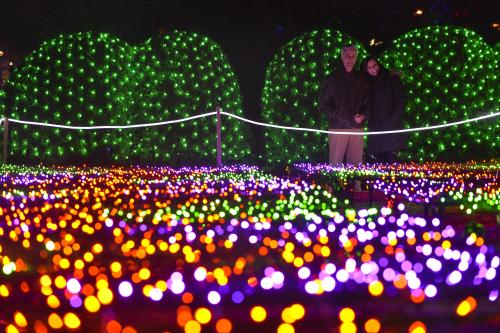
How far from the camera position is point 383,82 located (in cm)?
947

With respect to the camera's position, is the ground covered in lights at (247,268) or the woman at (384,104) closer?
the ground covered in lights at (247,268)

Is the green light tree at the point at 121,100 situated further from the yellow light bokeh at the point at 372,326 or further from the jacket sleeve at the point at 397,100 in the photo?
the yellow light bokeh at the point at 372,326

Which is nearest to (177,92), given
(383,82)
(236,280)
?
(383,82)

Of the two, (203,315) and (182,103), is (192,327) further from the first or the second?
(182,103)

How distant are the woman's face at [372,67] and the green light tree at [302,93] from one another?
12.0ft

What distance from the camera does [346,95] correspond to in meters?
→ 9.12

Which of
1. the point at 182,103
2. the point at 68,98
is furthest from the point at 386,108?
the point at 68,98

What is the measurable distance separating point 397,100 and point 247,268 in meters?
7.06

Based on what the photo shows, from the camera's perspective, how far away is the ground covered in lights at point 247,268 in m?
2.11

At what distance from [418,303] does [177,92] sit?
36.7 feet

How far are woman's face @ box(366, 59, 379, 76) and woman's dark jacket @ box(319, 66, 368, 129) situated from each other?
138 millimetres


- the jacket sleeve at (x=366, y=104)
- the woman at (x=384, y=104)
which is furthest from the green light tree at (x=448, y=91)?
the jacket sleeve at (x=366, y=104)

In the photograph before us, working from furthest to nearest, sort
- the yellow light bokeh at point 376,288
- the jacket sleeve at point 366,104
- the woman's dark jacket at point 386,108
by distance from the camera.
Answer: the woman's dark jacket at point 386,108 → the jacket sleeve at point 366,104 → the yellow light bokeh at point 376,288

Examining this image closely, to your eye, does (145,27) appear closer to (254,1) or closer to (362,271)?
(254,1)
